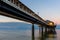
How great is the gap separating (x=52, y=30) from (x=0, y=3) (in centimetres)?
11128

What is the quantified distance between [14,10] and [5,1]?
4809 millimetres

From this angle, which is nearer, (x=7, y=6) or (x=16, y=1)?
(x=7, y=6)

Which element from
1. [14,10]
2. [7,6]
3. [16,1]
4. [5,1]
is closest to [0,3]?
[5,1]

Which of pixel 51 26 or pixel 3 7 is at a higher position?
pixel 51 26

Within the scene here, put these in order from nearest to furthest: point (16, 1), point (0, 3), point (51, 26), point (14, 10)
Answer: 1. point (0, 3)
2. point (14, 10)
3. point (16, 1)
4. point (51, 26)

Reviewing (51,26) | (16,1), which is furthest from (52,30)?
(16,1)

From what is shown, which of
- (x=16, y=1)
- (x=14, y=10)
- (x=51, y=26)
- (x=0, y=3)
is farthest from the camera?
(x=51, y=26)

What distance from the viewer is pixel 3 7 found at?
66.2ft

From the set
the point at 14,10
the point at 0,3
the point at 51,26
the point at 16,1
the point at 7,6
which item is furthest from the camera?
the point at 51,26

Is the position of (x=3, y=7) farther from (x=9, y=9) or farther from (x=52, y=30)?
(x=52, y=30)

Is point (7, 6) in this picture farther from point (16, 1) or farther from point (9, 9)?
point (16, 1)

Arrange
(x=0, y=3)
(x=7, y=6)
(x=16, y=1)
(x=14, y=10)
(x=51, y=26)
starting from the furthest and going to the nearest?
(x=51, y=26) < (x=16, y=1) < (x=14, y=10) < (x=7, y=6) < (x=0, y=3)

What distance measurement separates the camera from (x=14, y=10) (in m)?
24.1

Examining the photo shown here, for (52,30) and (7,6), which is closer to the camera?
(7,6)
